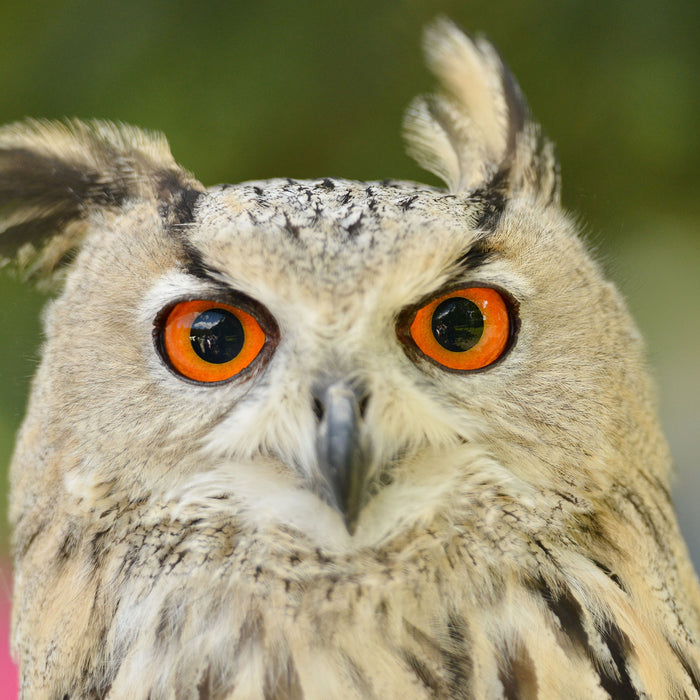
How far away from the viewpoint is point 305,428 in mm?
836

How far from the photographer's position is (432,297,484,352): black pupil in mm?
896

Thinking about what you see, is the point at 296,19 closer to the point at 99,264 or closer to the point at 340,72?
the point at 340,72

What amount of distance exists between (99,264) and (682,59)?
74.5 inches

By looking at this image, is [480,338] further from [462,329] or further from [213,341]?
[213,341]

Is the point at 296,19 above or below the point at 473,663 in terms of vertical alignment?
above

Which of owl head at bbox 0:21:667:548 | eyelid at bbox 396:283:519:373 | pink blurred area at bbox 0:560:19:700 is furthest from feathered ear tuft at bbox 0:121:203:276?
pink blurred area at bbox 0:560:19:700

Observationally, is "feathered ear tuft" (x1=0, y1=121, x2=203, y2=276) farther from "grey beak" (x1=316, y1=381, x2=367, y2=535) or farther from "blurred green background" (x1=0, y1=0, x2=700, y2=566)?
"blurred green background" (x1=0, y1=0, x2=700, y2=566)

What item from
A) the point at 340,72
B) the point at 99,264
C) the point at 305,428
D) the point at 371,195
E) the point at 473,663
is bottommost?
the point at 473,663

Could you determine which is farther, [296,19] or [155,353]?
[296,19]

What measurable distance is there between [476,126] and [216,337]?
1.85 feet

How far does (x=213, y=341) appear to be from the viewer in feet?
2.91

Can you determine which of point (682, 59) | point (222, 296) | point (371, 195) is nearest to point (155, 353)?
point (222, 296)

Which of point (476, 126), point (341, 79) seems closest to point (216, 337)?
point (476, 126)

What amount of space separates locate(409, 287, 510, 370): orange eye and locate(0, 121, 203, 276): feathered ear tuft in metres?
0.39
